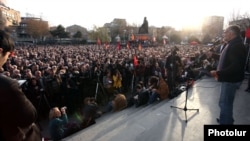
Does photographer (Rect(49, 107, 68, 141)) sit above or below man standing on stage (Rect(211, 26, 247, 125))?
below

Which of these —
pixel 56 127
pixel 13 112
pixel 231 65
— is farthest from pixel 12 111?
pixel 56 127

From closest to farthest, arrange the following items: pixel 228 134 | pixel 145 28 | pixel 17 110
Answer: pixel 17 110
pixel 228 134
pixel 145 28

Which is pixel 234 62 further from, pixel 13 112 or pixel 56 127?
pixel 56 127

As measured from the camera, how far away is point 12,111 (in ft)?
5.12

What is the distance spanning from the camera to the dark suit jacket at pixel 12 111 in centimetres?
154

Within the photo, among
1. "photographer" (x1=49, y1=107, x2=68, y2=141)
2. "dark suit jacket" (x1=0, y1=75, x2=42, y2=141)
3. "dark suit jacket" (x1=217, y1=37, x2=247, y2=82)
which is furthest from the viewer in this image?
"photographer" (x1=49, y1=107, x2=68, y2=141)

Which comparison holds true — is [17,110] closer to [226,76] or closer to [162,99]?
[226,76]

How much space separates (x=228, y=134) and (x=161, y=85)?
5376 millimetres

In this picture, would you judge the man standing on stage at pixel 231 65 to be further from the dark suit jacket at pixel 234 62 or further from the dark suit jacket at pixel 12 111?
the dark suit jacket at pixel 12 111

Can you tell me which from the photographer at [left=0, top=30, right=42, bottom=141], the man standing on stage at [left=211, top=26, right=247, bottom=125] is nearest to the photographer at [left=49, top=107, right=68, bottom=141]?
the man standing on stage at [left=211, top=26, right=247, bottom=125]

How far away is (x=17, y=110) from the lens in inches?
62.4

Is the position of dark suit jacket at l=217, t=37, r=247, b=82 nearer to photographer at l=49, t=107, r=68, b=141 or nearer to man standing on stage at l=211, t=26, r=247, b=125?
man standing on stage at l=211, t=26, r=247, b=125

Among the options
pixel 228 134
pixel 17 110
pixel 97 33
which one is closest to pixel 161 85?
pixel 228 134

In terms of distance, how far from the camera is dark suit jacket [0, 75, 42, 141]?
154cm
